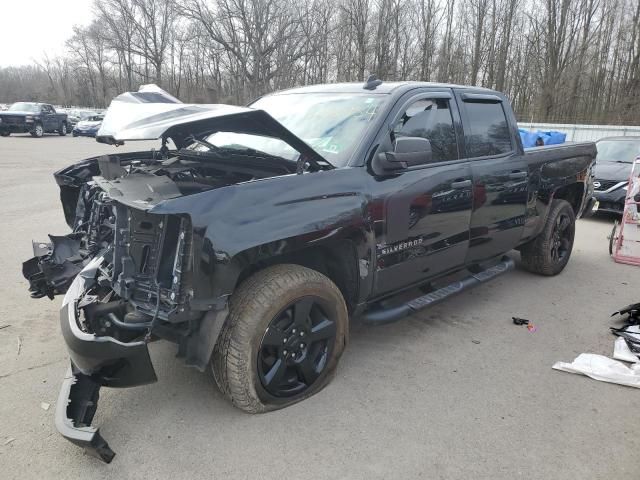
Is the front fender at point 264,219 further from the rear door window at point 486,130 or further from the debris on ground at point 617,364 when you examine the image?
the debris on ground at point 617,364

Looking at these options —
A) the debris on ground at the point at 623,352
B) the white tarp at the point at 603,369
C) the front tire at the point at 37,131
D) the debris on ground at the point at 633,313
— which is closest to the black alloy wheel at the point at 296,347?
the white tarp at the point at 603,369

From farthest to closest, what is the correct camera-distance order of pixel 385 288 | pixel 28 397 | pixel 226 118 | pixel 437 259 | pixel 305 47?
pixel 305 47 < pixel 437 259 < pixel 385 288 < pixel 28 397 < pixel 226 118

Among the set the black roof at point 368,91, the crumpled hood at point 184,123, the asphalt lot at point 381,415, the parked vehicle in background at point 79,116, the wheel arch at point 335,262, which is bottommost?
the asphalt lot at point 381,415

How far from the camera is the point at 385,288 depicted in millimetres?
3459

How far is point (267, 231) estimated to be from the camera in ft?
8.59

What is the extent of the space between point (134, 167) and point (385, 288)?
203 cm

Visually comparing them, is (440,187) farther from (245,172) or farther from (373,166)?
(245,172)

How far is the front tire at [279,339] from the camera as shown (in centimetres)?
269

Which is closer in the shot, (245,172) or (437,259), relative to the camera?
(245,172)

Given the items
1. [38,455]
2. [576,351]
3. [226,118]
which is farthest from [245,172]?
[576,351]

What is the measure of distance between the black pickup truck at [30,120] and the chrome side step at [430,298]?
96.1 ft

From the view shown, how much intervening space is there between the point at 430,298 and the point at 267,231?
1758 mm

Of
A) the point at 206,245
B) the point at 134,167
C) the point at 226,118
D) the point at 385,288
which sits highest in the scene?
Answer: the point at 226,118

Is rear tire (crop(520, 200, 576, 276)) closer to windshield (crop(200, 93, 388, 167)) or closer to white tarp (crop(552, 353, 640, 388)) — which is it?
white tarp (crop(552, 353, 640, 388))
